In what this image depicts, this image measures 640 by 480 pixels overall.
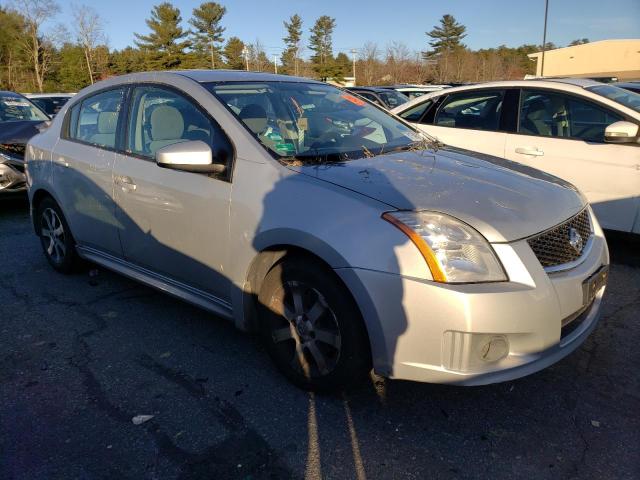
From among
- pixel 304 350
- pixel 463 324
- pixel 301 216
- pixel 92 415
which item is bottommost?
pixel 92 415

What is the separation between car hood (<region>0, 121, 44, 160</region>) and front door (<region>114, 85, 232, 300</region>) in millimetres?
4682

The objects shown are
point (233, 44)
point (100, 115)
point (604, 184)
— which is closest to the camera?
point (100, 115)

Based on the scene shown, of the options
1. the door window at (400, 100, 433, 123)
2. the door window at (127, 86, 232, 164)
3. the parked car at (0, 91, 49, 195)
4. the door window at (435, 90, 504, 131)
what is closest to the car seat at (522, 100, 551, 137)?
the door window at (435, 90, 504, 131)

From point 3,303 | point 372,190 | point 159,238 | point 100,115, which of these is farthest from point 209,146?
point 3,303

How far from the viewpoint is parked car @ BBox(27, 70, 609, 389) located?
229 centimetres

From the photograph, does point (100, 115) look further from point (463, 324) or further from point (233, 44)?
point (233, 44)

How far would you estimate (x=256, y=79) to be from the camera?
364 centimetres

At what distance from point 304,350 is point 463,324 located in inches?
35.7

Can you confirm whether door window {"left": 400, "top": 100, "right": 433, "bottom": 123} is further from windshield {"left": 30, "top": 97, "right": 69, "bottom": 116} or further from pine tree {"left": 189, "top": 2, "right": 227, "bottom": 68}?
pine tree {"left": 189, "top": 2, "right": 227, "bottom": 68}

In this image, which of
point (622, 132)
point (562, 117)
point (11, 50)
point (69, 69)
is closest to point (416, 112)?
point (562, 117)

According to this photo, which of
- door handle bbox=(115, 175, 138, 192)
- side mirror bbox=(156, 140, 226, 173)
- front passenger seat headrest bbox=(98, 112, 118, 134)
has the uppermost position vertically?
front passenger seat headrest bbox=(98, 112, 118, 134)

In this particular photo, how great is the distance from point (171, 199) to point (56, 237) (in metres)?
2.02

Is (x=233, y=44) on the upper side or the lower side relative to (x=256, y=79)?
upper

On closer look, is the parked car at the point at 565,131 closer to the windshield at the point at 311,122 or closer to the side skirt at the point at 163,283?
the windshield at the point at 311,122
